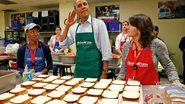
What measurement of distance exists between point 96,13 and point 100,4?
1.14 feet

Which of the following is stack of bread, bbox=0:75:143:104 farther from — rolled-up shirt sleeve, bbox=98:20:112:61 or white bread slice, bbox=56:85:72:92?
rolled-up shirt sleeve, bbox=98:20:112:61

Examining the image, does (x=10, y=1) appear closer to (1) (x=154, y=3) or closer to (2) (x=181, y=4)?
(1) (x=154, y=3)

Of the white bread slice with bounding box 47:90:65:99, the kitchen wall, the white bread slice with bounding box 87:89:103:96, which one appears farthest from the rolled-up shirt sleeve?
the kitchen wall

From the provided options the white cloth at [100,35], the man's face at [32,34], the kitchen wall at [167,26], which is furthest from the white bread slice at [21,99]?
the kitchen wall at [167,26]

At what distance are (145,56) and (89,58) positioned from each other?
1.97 ft

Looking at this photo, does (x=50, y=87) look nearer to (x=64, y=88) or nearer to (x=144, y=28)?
(x=64, y=88)

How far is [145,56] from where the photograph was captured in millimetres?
1721

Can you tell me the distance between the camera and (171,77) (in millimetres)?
1645

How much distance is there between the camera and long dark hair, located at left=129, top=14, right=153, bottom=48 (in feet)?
5.78

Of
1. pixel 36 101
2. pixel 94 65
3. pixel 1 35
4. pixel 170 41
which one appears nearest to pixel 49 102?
pixel 36 101

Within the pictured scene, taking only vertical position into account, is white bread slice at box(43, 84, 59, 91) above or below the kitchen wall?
below

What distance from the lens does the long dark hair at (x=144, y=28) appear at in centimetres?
176

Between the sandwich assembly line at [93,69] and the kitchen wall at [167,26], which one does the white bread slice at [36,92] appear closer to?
the sandwich assembly line at [93,69]

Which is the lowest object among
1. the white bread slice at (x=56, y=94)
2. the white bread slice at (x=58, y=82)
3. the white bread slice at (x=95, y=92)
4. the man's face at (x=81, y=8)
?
the white bread slice at (x=56, y=94)
